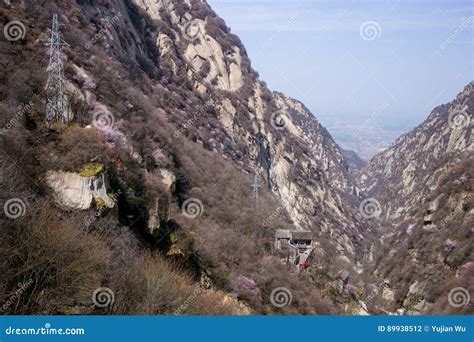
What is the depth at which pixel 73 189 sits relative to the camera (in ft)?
47.1

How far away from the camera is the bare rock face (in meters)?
14.1

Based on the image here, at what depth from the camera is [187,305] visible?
1023 centimetres

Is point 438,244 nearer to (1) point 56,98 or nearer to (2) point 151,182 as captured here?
(2) point 151,182

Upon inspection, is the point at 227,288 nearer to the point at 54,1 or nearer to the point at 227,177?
the point at 227,177

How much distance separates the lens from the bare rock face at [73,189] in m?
14.1

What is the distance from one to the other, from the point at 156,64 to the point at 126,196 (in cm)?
3358

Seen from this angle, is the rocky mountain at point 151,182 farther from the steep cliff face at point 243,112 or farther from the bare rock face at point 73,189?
the steep cliff face at point 243,112

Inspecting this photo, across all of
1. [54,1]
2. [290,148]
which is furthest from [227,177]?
[290,148]

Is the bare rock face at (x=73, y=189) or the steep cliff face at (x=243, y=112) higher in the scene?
the steep cliff face at (x=243, y=112)

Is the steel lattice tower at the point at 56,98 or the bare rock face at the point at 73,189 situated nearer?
the bare rock face at the point at 73,189

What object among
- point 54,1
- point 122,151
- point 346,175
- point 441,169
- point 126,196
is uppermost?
point 346,175

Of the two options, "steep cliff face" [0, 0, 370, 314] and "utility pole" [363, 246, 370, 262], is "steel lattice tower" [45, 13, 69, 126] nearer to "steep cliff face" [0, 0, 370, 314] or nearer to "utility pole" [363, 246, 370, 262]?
"steep cliff face" [0, 0, 370, 314]

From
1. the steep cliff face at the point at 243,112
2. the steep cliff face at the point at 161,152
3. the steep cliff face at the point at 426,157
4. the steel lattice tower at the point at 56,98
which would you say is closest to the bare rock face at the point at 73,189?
the steep cliff face at the point at 161,152

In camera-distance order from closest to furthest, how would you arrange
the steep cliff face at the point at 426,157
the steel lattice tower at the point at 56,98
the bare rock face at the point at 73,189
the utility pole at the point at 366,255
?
the bare rock face at the point at 73,189, the steel lattice tower at the point at 56,98, the utility pole at the point at 366,255, the steep cliff face at the point at 426,157
